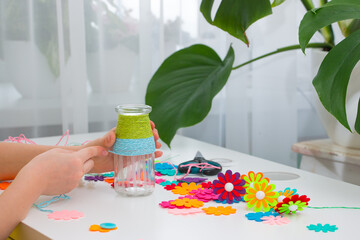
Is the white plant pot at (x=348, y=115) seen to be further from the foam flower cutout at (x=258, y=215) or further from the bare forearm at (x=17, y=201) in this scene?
the bare forearm at (x=17, y=201)

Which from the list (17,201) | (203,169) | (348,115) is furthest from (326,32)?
(17,201)

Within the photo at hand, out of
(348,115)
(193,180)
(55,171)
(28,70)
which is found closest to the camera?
(55,171)

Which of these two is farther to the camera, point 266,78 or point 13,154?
point 266,78

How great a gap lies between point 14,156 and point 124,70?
0.58 metres

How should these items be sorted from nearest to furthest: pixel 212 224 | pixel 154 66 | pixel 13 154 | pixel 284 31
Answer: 1. pixel 212 224
2. pixel 13 154
3. pixel 154 66
4. pixel 284 31

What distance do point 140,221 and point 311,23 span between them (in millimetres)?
420

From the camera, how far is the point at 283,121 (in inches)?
61.9

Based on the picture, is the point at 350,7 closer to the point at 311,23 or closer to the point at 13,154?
the point at 311,23

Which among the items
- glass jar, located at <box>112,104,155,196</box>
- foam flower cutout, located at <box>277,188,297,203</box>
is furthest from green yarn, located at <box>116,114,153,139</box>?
foam flower cutout, located at <box>277,188,297,203</box>

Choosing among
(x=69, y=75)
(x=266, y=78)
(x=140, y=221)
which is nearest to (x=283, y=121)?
(x=266, y=78)

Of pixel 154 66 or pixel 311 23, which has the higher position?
pixel 311 23

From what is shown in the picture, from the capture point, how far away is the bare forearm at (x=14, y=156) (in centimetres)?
84

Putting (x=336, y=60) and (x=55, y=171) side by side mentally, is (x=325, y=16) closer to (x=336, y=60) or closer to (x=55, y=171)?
(x=336, y=60)

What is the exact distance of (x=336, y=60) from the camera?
769 mm
